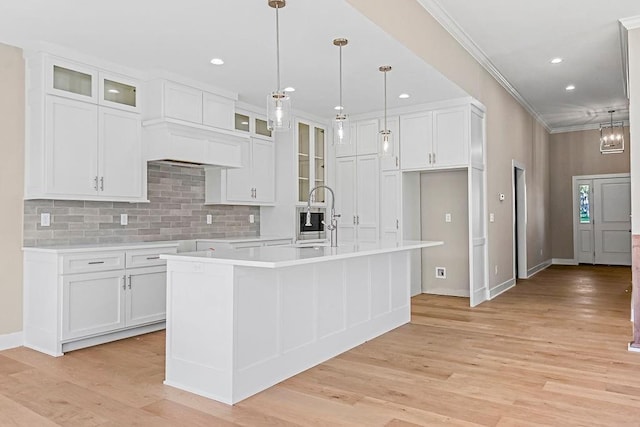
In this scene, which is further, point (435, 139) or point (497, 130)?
point (497, 130)

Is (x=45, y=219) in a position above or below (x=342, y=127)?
below

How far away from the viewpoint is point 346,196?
22.6 feet

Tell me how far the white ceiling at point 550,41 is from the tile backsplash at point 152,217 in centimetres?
319

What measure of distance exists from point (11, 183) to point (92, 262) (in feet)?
3.16

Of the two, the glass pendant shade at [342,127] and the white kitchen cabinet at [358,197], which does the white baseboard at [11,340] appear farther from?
the white kitchen cabinet at [358,197]

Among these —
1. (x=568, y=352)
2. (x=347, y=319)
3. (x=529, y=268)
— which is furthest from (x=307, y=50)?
(x=529, y=268)

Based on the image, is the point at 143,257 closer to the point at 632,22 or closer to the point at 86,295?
the point at 86,295

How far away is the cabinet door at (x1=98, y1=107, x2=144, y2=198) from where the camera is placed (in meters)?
4.36

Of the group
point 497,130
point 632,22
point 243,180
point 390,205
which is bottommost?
point 390,205

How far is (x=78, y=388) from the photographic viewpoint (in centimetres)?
310

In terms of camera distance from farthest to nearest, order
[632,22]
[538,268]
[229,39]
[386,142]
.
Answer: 1. [538,268]
2. [632,22]
3. [386,142]
4. [229,39]

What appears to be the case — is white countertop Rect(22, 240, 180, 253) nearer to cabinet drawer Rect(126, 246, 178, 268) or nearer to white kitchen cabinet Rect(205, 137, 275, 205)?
cabinet drawer Rect(126, 246, 178, 268)

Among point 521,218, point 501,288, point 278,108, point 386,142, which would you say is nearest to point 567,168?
point 521,218

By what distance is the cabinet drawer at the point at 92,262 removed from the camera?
3.87 m
